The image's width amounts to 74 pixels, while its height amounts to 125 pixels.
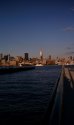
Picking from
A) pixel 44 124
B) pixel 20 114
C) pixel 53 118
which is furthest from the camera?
pixel 20 114

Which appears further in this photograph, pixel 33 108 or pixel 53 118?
pixel 33 108

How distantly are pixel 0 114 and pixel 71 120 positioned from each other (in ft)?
19.6

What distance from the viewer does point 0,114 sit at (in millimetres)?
14398

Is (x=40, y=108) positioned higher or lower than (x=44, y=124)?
lower

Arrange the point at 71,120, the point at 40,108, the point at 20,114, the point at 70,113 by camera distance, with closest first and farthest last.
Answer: the point at 71,120, the point at 70,113, the point at 20,114, the point at 40,108

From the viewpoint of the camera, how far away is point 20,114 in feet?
46.8

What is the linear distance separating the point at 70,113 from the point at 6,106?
7232mm

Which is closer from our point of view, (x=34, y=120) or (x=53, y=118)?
(x=53, y=118)

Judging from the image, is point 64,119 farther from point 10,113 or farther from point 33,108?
point 33,108

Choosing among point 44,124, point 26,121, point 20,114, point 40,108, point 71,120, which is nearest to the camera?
point 44,124

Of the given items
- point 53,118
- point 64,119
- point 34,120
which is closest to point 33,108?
point 34,120

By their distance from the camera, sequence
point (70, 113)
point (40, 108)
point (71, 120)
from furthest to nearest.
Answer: point (40, 108)
point (70, 113)
point (71, 120)

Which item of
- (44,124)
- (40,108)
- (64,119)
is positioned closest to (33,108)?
(40,108)

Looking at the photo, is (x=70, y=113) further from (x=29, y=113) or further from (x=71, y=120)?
(x=29, y=113)
